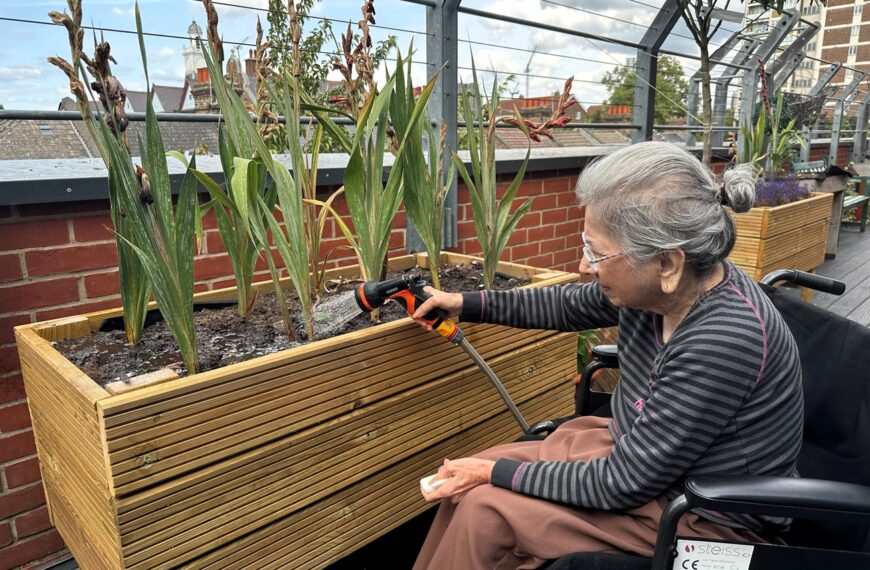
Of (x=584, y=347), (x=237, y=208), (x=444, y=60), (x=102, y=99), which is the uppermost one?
(x=444, y=60)

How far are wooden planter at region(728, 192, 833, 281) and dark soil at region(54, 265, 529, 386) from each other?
2606 millimetres

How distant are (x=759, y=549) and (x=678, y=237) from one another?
1.80ft

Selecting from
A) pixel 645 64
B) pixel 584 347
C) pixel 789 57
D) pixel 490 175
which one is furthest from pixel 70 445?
pixel 789 57

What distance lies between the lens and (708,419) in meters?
1.07

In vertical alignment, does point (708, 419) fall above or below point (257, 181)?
below

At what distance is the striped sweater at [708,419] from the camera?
3.52 feet

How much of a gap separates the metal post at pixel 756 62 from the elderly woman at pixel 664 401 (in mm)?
4031

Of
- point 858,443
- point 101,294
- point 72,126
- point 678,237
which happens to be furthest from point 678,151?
point 72,126

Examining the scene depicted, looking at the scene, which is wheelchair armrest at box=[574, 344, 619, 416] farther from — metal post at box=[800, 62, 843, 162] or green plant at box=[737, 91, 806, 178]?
metal post at box=[800, 62, 843, 162]

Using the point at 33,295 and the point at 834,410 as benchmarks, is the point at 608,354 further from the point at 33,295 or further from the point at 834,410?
the point at 33,295

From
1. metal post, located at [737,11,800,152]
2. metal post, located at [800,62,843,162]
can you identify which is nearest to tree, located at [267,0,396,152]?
metal post, located at [737,11,800,152]

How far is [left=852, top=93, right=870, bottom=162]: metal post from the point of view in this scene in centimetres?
850

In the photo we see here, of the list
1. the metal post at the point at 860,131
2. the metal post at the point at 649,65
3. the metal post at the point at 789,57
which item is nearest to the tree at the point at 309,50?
the metal post at the point at 649,65

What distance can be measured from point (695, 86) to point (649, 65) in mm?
1911
